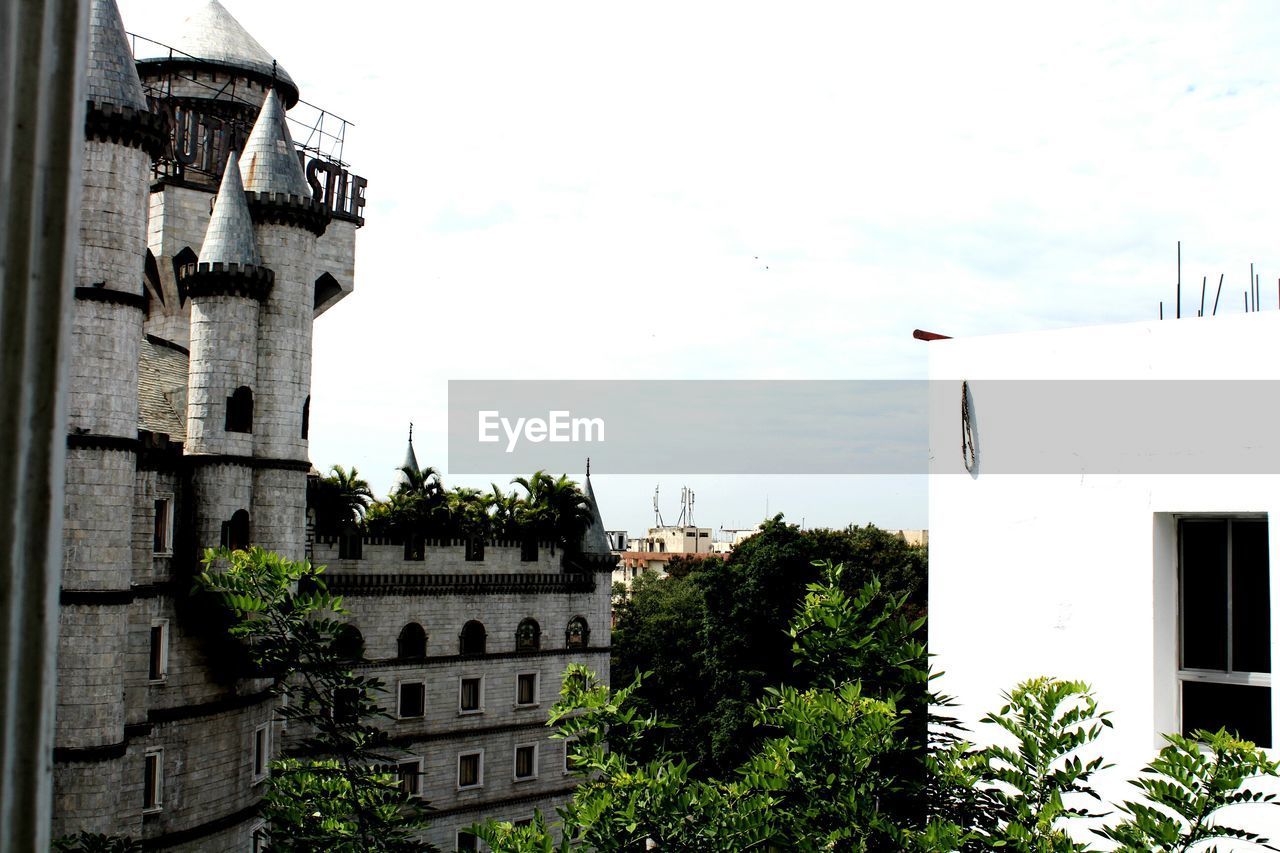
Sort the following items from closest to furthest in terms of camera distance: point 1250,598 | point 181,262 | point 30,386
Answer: point 30,386
point 1250,598
point 181,262

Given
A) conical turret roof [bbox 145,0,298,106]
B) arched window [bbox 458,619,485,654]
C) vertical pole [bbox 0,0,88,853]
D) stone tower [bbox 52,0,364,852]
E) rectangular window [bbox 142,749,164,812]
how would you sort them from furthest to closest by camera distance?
arched window [bbox 458,619,485,654]
conical turret roof [bbox 145,0,298,106]
rectangular window [bbox 142,749,164,812]
stone tower [bbox 52,0,364,852]
vertical pole [bbox 0,0,88,853]

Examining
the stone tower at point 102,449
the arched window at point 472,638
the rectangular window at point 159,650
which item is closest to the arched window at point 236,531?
the rectangular window at point 159,650

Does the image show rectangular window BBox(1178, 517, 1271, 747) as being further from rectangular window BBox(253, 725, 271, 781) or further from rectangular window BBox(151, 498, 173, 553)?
rectangular window BBox(253, 725, 271, 781)

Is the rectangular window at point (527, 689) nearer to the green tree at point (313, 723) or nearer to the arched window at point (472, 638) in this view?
the arched window at point (472, 638)

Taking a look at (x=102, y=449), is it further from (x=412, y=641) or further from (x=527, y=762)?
(x=527, y=762)

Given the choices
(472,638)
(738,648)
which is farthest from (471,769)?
(738,648)

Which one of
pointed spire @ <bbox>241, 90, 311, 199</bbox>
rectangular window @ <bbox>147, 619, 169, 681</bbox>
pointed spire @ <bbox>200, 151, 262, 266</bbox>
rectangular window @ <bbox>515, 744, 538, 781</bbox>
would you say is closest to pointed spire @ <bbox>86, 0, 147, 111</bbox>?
pointed spire @ <bbox>200, 151, 262, 266</bbox>

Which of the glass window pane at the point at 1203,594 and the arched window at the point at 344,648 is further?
the arched window at the point at 344,648
